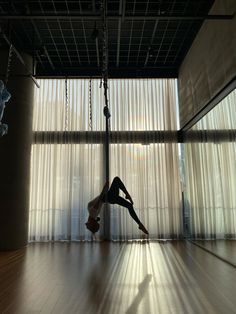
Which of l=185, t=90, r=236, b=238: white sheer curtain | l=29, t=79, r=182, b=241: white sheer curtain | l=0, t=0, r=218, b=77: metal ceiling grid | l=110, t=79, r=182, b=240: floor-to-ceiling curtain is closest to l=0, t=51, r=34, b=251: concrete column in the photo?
l=29, t=79, r=182, b=241: white sheer curtain

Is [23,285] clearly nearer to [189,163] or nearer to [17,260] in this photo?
[17,260]

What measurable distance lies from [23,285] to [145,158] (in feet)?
15.3

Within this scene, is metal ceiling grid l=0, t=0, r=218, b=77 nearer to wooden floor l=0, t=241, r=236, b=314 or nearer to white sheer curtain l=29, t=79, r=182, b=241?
white sheer curtain l=29, t=79, r=182, b=241

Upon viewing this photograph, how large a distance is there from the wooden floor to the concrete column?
63 centimetres

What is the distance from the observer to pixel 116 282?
374cm

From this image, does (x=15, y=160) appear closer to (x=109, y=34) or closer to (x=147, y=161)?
(x=147, y=161)

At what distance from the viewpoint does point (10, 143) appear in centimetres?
664

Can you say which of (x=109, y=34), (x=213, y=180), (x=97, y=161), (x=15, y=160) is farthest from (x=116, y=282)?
(x=109, y=34)

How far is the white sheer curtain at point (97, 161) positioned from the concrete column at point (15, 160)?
0.59 meters

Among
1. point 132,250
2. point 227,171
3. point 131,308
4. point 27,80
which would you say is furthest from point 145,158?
point 131,308

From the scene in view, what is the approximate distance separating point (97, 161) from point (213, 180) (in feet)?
10.3

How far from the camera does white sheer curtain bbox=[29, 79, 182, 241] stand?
736 cm

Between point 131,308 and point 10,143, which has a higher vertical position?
point 10,143

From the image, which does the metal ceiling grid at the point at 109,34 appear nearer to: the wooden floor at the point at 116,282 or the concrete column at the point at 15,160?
the concrete column at the point at 15,160
